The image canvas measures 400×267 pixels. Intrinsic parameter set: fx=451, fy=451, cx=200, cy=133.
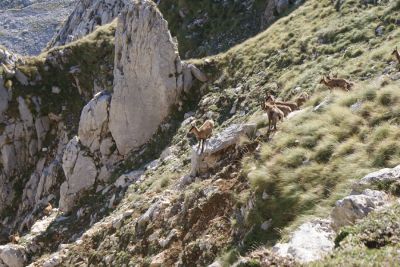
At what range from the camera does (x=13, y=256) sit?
20016 mm

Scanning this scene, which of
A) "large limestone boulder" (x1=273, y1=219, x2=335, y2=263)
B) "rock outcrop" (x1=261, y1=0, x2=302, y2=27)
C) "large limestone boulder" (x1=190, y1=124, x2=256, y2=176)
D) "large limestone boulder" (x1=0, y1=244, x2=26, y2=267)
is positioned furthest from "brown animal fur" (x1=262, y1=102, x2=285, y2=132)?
"rock outcrop" (x1=261, y1=0, x2=302, y2=27)

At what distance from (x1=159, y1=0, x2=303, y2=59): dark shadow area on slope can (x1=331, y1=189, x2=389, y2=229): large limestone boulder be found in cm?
2612

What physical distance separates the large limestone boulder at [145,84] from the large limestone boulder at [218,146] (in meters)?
10.4

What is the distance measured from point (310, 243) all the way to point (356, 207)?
3.18 ft

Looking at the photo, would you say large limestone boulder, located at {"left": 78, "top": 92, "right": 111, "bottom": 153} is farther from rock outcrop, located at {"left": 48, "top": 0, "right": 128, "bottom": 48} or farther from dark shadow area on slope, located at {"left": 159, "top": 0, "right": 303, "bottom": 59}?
rock outcrop, located at {"left": 48, "top": 0, "right": 128, "bottom": 48}

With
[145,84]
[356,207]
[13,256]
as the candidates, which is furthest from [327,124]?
[145,84]

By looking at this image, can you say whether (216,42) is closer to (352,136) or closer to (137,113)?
(137,113)

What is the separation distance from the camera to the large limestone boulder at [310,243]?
7180 mm

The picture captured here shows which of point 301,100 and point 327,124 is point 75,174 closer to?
point 301,100

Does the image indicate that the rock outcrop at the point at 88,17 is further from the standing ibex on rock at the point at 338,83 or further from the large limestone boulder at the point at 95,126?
the standing ibex on rock at the point at 338,83

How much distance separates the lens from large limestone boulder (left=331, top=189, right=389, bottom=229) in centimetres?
736

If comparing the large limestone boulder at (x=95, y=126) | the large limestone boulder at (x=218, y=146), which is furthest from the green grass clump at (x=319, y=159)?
the large limestone boulder at (x=95, y=126)

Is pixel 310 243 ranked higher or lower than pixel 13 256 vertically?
higher

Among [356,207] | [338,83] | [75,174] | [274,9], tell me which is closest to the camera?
[356,207]
